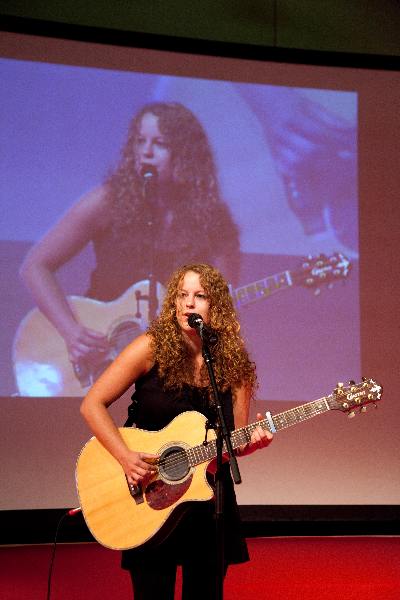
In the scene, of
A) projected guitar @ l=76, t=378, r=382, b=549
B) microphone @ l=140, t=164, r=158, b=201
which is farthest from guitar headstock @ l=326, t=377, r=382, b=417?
microphone @ l=140, t=164, r=158, b=201

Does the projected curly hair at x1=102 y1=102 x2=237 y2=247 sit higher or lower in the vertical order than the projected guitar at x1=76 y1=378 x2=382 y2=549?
higher

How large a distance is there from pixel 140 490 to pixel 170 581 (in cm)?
34

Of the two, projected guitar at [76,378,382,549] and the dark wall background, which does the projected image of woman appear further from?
projected guitar at [76,378,382,549]

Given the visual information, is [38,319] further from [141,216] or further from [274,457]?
[274,457]

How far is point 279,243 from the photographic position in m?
5.89

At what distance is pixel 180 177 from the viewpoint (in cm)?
576

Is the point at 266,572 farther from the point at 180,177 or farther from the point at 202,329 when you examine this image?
the point at 180,177

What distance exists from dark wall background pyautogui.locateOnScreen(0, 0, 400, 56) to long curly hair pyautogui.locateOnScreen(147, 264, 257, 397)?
4056 mm

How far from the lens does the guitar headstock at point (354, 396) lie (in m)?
2.76

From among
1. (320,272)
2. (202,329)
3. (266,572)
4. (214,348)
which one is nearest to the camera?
(202,329)

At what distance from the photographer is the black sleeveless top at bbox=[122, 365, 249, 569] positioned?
2592mm

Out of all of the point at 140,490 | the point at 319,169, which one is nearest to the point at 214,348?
the point at 140,490

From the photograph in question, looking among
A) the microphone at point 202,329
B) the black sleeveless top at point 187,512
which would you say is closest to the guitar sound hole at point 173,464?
the black sleeveless top at point 187,512

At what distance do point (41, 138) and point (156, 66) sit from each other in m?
1.10
